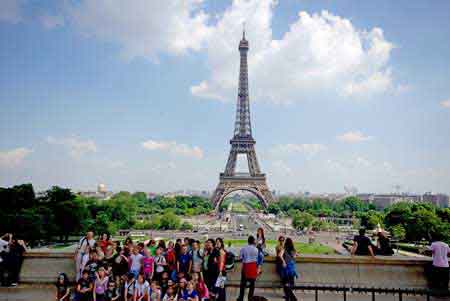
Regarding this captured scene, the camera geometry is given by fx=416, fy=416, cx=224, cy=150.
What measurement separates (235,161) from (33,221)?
59057 mm

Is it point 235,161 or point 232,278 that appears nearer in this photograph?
point 232,278

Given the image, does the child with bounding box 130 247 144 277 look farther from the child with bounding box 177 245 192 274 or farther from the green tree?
the green tree

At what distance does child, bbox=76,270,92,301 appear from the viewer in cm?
889

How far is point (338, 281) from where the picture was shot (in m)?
10.7

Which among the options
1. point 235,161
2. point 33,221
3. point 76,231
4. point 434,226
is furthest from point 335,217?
point 33,221

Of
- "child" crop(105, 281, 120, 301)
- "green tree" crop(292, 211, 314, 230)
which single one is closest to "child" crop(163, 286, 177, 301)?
"child" crop(105, 281, 120, 301)

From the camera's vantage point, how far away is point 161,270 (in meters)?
9.61

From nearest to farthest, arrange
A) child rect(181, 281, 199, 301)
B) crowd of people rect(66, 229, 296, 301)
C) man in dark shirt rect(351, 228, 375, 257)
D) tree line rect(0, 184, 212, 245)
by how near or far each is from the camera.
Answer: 1. child rect(181, 281, 199, 301)
2. crowd of people rect(66, 229, 296, 301)
3. man in dark shirt rect(351, 228, 375, 257)
4. tree line rect(0, 184, 212, 245)

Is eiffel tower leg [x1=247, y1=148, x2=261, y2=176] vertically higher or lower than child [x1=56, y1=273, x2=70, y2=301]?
higher

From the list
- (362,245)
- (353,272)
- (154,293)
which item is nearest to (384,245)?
(362,245)

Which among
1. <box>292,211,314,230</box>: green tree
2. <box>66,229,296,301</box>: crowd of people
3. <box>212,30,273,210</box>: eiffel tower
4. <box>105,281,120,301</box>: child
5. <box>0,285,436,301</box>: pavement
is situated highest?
<box>212,30,273,210</box>: eiffel tower

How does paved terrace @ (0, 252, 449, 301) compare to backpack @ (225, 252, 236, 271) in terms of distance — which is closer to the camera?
backpack @ (225, 252, 236, 271)

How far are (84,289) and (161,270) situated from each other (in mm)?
1709

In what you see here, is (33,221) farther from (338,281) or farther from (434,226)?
(434,226)
